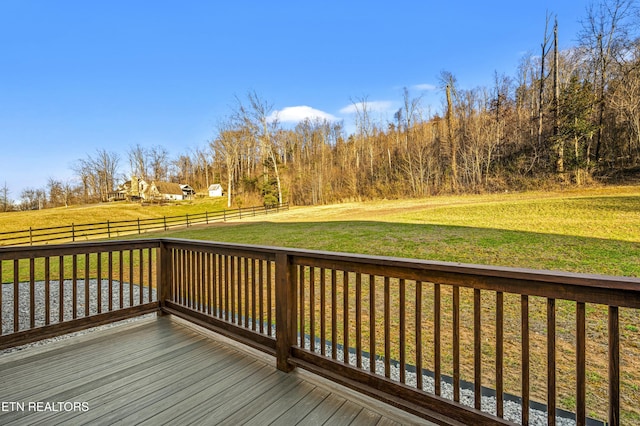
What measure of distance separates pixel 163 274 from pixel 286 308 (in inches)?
75.9

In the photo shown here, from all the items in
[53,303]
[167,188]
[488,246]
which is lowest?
[53,303]

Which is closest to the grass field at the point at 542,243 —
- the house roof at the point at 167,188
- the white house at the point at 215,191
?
the house roof at the point at 167,188

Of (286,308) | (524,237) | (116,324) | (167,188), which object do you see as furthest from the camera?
(167,188)

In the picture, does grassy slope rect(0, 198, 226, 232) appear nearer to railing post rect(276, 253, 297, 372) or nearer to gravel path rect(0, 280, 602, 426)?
gravel path rect(0, 280, 602, 426)

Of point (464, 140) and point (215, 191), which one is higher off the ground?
point (464, 140)

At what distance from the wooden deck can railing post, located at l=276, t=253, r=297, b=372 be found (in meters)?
0.14

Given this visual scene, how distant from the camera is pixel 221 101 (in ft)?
90.3

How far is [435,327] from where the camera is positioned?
5.07 feet

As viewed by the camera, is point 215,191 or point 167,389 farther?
point 215,191

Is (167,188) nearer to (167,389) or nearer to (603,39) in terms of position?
(167,389)

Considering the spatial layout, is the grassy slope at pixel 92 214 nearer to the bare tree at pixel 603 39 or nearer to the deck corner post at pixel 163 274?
the deck corner post at pixel 163 274

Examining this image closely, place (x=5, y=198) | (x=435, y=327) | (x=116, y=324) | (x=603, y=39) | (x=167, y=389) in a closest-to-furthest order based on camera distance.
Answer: (x=435, y=327), (x=167, y=389), (x=116, y=324), (x=603, y=39), (x=5, y=198)

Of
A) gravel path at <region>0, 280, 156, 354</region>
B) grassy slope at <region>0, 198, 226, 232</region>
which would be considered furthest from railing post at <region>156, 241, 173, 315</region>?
grassy slope at <region>0, 198, 226, 232</region>

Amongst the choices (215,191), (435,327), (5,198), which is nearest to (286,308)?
(435,327)
